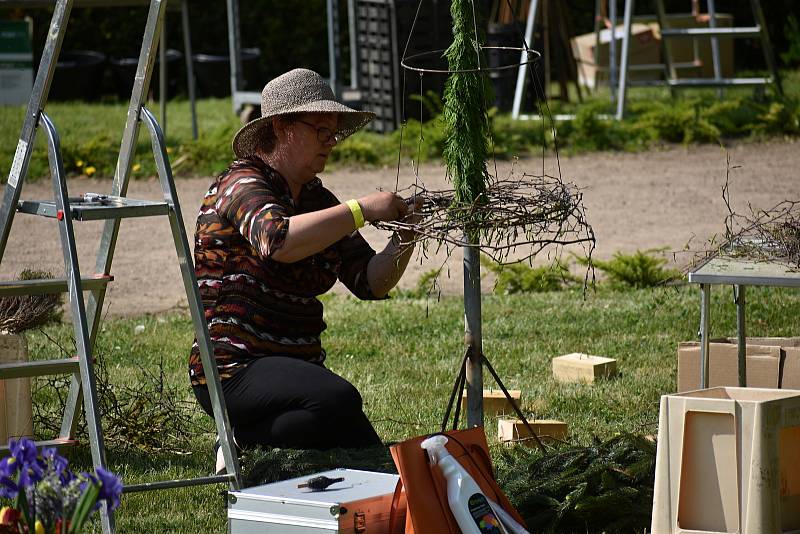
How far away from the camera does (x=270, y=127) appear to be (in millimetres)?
3756

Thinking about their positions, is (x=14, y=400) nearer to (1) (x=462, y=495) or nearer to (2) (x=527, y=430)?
(2) (x=527, y=430)

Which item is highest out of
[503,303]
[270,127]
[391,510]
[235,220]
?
[270,127]

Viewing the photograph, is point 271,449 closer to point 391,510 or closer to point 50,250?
point 391,510

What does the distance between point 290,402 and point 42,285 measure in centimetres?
79

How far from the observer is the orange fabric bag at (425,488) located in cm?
287

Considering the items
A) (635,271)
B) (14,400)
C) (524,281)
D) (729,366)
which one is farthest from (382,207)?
(635,271)

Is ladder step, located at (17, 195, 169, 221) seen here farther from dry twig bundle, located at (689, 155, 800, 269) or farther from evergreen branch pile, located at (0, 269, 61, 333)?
dry twig bundle, located at (689, 155, 800, 269)

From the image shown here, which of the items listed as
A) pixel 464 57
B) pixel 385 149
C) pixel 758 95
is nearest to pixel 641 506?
pixel 464 57

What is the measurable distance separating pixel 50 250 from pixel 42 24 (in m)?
9.25

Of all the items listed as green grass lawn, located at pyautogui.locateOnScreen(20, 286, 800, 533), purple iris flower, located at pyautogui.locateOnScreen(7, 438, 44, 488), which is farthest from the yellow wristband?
→ purple iris flower, located at pyautogui.locateOnScreen(7, 438, 44, 488)

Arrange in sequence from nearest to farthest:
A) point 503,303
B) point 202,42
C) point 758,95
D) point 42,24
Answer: point 503,303
point 758,95
point 42,24
point 202,42

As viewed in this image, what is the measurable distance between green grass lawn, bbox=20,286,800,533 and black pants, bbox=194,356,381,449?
32 centimetres

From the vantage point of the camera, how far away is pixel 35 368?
3.42 meters

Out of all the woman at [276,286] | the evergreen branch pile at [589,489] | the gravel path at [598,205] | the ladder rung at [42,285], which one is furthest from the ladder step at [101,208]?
the gravel path at [598,205]
